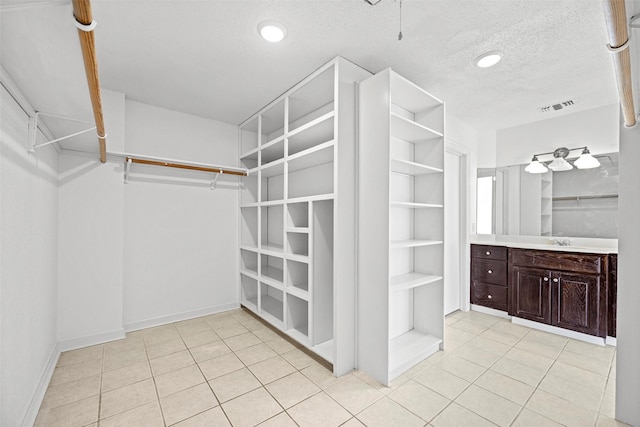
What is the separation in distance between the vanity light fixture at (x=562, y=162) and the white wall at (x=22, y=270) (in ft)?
16.0

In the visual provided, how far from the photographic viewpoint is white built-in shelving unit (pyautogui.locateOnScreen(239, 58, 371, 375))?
217cm

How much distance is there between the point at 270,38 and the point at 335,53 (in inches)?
20.2

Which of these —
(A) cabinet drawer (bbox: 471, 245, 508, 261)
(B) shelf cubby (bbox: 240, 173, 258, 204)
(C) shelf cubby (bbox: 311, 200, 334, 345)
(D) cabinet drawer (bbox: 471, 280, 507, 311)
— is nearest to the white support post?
(B) shelf cubby (bbox: 240, 173, 258, 204)

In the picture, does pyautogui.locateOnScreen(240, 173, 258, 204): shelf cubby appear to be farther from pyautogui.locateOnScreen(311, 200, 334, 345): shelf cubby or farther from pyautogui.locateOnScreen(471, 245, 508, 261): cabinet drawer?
pyautogui.locateOnScreen(471, 245, 508, 261): cabinet drawer

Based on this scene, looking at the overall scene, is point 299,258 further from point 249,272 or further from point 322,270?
point 249,272

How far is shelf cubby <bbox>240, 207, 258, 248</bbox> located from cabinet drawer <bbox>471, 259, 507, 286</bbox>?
300 cm

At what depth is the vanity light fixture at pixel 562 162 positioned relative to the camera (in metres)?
3.14

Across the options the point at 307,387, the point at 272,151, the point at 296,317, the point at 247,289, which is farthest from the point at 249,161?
the point at 307,387

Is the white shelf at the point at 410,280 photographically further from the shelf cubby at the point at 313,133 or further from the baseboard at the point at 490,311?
the baseboard at the point at 490,311

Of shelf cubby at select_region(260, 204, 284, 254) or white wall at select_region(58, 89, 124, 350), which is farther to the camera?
shelf cubby at select_region(260, 204, 284, 254)

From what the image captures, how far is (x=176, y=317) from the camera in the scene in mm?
3227

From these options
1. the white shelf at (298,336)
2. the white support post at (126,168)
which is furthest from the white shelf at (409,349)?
the white support post at (126,168)

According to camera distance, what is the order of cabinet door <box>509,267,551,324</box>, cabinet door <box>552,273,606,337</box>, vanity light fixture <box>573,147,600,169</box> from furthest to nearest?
1. vanity light fixture <box>573,147,600,169</box>
2. cabinet door <box>509,267,551,324</box>
3. cabinet door <box>552,273,606,337</box>

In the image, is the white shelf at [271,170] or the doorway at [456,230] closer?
the white shelf at [271,170]
